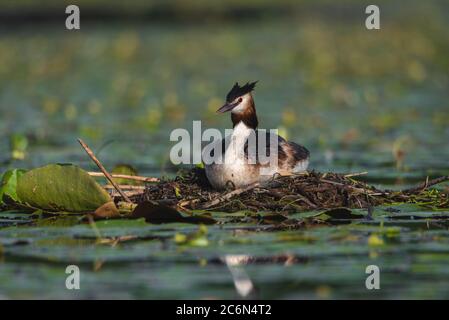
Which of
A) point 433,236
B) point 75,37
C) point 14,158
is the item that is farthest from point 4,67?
point 433,236

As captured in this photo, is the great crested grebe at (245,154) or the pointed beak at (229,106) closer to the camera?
the great crested grebe at (245,154)

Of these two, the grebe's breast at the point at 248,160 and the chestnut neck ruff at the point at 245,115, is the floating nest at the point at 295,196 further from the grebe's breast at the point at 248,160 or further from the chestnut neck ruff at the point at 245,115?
the chestnut neck ruff at the point at 245,115

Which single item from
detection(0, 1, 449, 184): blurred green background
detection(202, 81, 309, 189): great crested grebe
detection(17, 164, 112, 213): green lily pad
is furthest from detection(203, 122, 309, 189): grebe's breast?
detection(0, 1, 449, 184): blurred green background

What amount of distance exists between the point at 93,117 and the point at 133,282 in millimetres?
13550

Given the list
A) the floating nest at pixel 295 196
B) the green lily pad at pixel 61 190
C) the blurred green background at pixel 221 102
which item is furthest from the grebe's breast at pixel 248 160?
the green lily pad at pixel 61 190

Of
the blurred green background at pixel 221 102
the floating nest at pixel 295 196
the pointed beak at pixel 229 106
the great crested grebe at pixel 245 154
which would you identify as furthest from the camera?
the pointed beak at pixel 229 106

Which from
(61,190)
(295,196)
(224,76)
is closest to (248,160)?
(295,196)

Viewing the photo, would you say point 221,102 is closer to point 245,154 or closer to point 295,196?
point 245,154

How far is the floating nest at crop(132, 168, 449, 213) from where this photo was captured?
36.4ft

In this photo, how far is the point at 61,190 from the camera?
1101 centimetres

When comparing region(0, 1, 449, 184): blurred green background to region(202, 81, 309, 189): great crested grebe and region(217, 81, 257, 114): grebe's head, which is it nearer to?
region(202, 81, 309, 189): great crested grebe

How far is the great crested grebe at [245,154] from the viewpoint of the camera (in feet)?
37.8

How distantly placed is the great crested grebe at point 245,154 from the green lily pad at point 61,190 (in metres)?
1.43

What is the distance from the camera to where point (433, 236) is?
9.95 m
